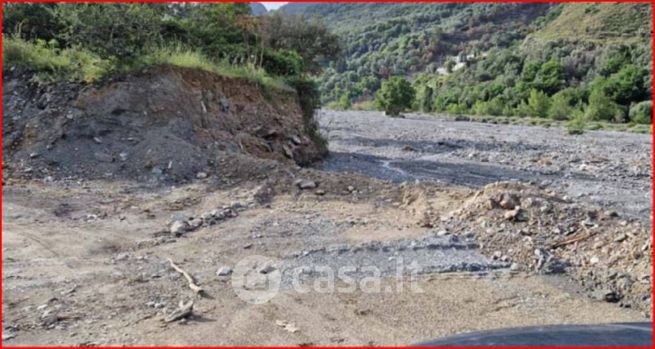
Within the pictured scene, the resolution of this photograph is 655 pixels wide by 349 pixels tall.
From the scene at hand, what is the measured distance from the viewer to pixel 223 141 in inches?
384

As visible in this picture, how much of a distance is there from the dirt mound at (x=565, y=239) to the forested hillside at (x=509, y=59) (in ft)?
60.6

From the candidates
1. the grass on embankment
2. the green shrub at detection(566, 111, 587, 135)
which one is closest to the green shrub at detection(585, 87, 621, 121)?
the green shrub at detection(566, 111, 587, 135)

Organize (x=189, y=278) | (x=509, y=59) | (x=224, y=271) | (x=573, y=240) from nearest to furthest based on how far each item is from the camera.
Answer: (x=189, y=278)
(x=224, y=271)
(x=573, y=240)
(x=509, y=59)

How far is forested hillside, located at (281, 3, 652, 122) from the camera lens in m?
39.6

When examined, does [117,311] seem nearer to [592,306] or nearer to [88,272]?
[88,272]

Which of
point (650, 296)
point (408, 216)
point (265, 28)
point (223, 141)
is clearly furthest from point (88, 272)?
point (265, 28)

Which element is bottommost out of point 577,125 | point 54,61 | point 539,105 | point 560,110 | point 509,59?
point 577,125

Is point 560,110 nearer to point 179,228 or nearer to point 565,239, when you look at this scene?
point 565,239

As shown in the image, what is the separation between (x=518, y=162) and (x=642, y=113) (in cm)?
2320

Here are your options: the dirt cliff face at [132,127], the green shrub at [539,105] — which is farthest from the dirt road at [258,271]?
the green shrub at [539,105]

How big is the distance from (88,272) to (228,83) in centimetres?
690

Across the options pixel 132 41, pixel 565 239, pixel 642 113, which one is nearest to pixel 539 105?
pixel 642 113

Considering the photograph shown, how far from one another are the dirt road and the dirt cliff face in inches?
25.2

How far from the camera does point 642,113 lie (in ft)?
108
